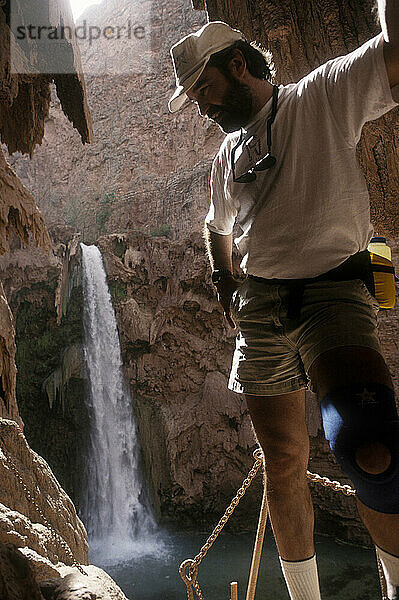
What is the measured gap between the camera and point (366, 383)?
1045 millimetres

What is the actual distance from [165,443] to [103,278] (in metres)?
3.96

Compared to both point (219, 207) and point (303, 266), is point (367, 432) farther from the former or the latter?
point (219, 207)

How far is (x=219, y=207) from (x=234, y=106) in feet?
1.22

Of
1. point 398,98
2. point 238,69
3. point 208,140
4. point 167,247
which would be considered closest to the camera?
point 398,98

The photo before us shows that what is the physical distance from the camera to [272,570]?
7.31 m

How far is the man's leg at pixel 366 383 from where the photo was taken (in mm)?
975

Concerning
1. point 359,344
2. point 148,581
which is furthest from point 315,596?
point 148,581

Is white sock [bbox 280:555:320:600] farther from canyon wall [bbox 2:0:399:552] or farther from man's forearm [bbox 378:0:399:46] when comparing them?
canyon wall [bbox 2:0:399:552]

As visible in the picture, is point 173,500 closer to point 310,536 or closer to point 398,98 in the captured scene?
point 310,536

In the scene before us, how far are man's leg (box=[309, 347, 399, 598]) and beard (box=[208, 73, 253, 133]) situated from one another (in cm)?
78

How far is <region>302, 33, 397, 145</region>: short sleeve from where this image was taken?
106 cm

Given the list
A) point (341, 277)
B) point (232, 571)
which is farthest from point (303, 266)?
point (232, 571)

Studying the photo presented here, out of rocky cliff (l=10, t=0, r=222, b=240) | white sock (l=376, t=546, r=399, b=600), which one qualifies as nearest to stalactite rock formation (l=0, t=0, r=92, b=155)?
white sock (l=376, t=546, r=399, b=600)

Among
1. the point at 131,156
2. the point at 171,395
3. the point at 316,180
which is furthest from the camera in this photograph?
the point at 131,156
